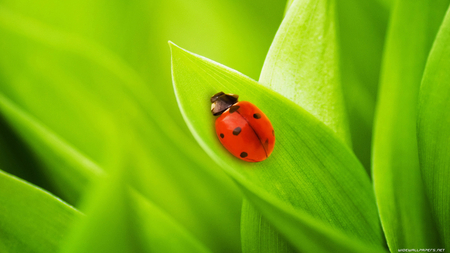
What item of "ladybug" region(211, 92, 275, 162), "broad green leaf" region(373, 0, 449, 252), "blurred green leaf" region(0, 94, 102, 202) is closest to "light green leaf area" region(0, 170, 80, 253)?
"blurred green leaf" region(0, 94, 102, 202)

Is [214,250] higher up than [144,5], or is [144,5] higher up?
[144,5]

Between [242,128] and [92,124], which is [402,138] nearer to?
[242,128]

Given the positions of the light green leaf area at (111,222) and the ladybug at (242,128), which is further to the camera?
the ladybug at (242,128)

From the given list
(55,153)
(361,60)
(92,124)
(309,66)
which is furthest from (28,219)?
(361,60)

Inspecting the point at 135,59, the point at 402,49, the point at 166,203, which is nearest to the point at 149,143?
the point at 166,203

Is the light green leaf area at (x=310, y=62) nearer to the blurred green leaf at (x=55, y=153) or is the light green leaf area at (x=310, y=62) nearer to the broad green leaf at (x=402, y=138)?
the broad green leaf at (x=402, y=138)

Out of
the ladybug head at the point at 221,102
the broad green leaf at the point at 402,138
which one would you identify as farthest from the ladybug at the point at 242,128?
the broad green leaf at the point at 402,138

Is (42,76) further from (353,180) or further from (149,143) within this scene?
(353,180)
